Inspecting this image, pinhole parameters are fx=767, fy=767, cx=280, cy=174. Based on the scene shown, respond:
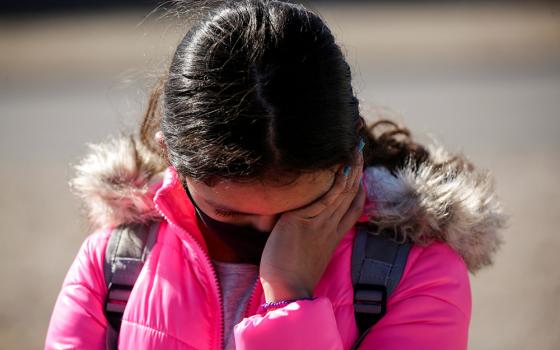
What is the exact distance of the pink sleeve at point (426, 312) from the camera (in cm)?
192

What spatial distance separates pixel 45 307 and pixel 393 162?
3.37 metres

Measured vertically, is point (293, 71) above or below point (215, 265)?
above

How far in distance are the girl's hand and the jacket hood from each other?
0.49 feet

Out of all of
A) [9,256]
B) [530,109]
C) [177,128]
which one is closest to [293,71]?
[177,128]

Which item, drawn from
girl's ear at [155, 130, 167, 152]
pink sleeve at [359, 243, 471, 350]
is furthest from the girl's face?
pink sleeve at [359, 243, 471, 350]

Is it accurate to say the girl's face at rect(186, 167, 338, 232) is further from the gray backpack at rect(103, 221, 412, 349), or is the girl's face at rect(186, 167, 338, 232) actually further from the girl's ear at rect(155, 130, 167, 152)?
the gray backpack at rect(103, 221, 412, 349)

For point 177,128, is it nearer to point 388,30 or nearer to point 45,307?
point 45,307

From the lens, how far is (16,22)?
54.7 feet

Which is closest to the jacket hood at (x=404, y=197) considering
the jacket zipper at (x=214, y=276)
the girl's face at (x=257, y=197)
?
the jacket zipper at (x=214, y=276)

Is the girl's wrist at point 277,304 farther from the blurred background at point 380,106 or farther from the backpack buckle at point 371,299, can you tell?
the blurred background at point 380,106

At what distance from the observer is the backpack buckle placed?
195 cm

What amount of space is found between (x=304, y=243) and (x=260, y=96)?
438 mm

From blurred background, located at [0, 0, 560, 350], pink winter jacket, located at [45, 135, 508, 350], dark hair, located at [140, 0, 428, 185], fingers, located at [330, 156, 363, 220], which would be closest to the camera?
dark hair, located at [140, 0, 428, 185]

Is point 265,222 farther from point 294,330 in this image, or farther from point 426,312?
point 426,312
